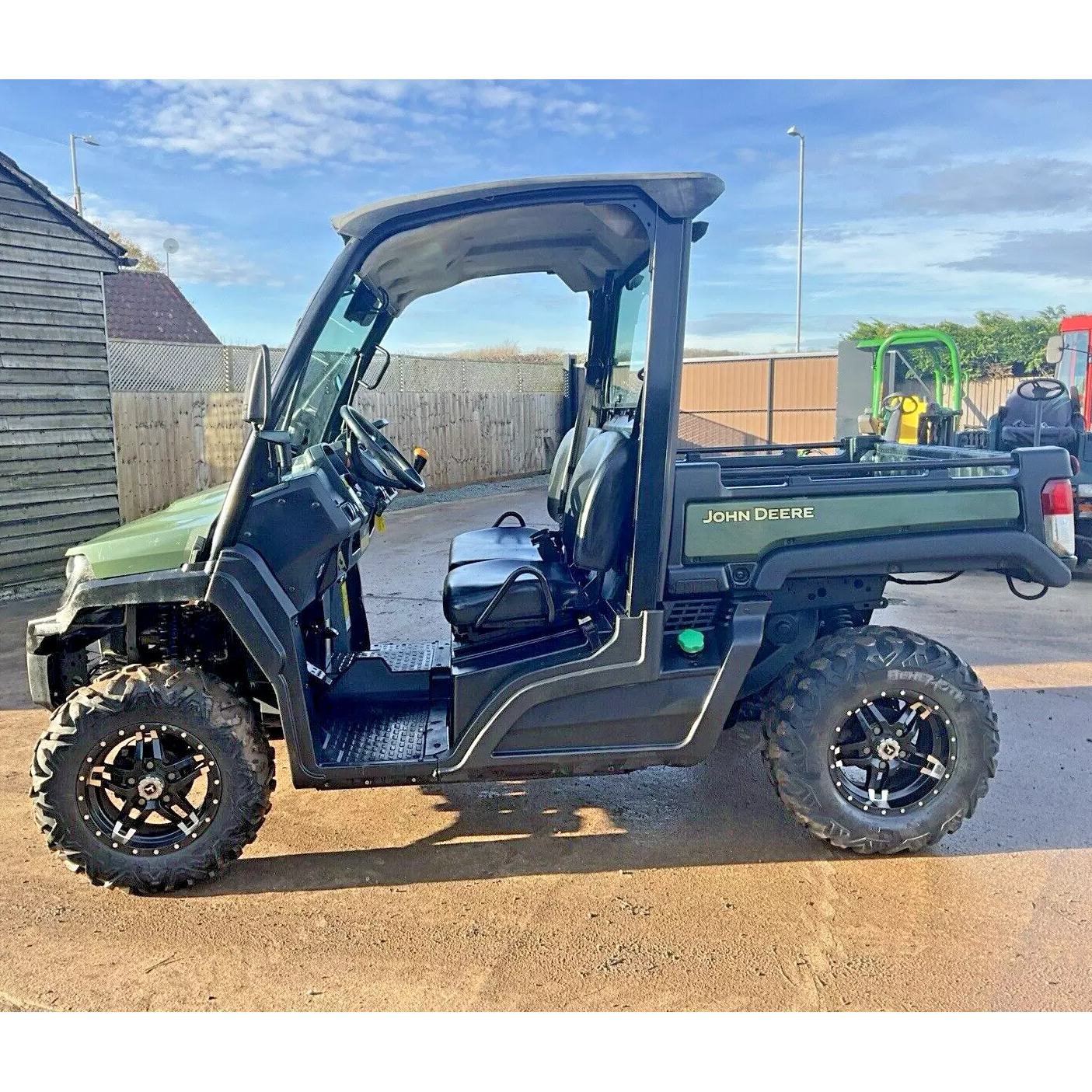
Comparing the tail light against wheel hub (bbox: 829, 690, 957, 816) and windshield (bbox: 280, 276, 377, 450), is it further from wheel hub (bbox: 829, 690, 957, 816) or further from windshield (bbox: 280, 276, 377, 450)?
windshield (bbox: 280, 276, 377, 450)

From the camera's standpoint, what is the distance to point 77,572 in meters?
3.26

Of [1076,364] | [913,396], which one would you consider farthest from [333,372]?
[1076,364]

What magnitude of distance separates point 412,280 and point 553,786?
2.28 m

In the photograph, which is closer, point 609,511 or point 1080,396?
point 609,511

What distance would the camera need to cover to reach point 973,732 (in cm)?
333

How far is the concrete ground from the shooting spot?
265 centimetres

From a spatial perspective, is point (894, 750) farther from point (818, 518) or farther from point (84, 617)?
point (84, 617)

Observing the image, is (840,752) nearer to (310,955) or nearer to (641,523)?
(641,523)

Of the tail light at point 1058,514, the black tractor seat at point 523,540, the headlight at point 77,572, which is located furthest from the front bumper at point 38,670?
the tail light at point 1058,514

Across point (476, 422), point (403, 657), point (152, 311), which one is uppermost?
point (152, 311)

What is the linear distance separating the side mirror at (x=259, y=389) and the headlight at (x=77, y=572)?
33.4 inches

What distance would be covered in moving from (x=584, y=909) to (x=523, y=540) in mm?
Answer: 2061

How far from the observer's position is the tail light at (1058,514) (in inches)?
133

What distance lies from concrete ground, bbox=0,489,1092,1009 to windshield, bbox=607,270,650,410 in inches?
67.9
